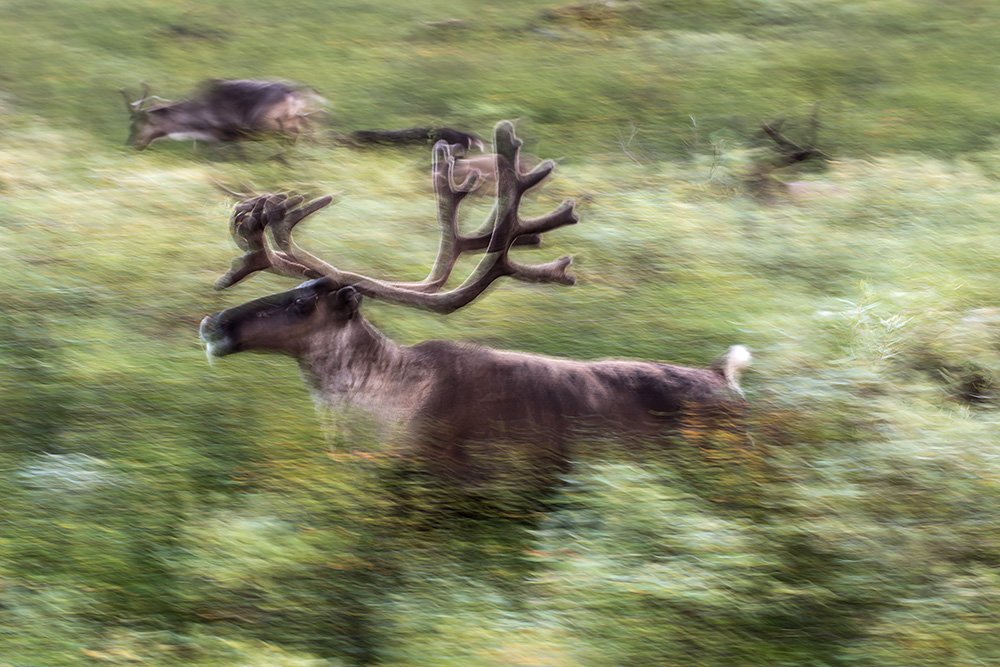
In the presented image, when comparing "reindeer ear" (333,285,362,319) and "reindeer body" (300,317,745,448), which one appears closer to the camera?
"reindeer body" (300,317,745,448)

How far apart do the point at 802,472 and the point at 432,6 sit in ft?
44.9

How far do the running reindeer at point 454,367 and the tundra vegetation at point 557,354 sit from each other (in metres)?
0.20

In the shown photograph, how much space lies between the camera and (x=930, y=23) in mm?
17250

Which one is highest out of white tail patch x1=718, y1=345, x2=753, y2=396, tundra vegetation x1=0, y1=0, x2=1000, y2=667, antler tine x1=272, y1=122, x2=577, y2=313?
antler tine x1=272, y1=122, x2=577, y2=313

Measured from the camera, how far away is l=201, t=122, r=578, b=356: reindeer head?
17.7ft

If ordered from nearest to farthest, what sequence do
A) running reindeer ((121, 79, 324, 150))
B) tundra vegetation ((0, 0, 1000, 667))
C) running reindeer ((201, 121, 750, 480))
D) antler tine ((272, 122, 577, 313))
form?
tundra vegetation ((0, 0, 1000, 667))
running reindeer ((201, 121, 750, 480))
antler tine ((272, 122, 577, 313))
running reindeer ((121, 79, 324, 150))

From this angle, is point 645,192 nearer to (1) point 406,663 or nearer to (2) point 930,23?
(1) point 406,663

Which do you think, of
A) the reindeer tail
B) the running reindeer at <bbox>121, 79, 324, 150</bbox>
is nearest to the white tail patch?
the reindeer tail

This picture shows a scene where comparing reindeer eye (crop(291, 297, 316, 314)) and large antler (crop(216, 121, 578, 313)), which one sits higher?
large antler (crop(216, 121, 578, 313))

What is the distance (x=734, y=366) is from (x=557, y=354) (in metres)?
1.28

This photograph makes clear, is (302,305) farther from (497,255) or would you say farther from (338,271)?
(497,255)

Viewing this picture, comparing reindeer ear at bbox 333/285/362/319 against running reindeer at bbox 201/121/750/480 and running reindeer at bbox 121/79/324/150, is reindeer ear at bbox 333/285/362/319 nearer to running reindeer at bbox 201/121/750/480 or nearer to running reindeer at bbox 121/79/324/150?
running reindeer at bbox 201/121/750/480

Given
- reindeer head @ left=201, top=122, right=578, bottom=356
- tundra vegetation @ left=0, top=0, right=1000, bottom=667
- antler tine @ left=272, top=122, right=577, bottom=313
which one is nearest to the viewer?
tundra vegetation @ left=0, top=0, right=1000, bottom=667

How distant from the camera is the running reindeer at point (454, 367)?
17.2 feet
